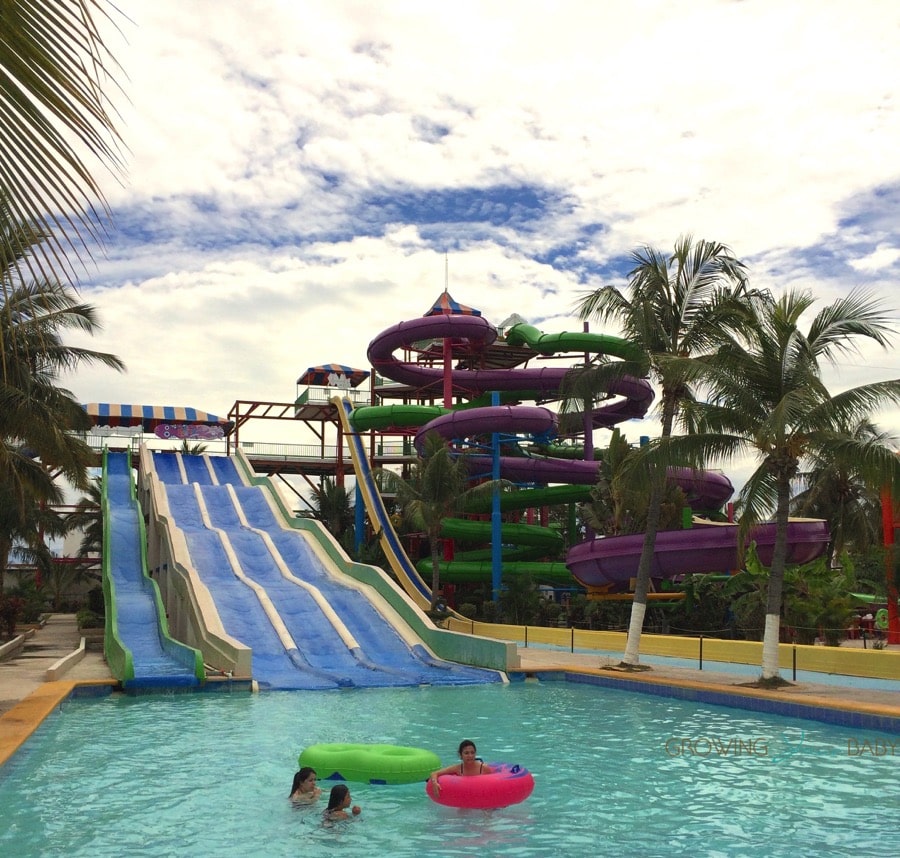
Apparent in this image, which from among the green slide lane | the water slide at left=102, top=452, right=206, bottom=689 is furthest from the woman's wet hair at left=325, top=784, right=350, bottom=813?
the green slide lane

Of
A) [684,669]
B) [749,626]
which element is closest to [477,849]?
[684,669]

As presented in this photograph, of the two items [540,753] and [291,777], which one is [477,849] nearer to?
[291,777]

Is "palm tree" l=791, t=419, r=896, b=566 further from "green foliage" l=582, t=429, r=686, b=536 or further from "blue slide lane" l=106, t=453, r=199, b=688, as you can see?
"blue slide lane" l=106, t=453, r=199, b=688

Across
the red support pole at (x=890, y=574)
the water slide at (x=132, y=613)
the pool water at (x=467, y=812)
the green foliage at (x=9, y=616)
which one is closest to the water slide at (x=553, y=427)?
the red support pole at (x=890, y=574)

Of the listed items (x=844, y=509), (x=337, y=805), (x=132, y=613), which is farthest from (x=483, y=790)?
(x=844, y=509)

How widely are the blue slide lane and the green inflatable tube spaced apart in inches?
288

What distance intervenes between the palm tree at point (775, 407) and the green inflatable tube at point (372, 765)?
717 cm

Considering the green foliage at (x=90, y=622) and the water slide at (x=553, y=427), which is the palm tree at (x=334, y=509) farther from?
the green foliage at (x=90, y=622)

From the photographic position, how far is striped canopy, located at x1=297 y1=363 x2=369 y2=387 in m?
45.3

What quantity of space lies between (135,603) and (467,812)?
15.7 m

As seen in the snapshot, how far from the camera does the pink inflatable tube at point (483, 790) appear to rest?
7.81 meters

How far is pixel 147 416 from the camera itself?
41.9 metres

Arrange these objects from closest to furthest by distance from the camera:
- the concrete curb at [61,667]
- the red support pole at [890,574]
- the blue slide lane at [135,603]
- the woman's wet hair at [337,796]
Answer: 1. the woman's wet hair at [337,796]
2. the concrete curb at [61,667]
3. the blue slide lane at [135,603]
4. the red support pole at [890,574]

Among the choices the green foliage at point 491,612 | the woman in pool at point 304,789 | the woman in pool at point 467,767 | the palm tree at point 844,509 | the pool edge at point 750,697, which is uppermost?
the palm tree at point 844,509
